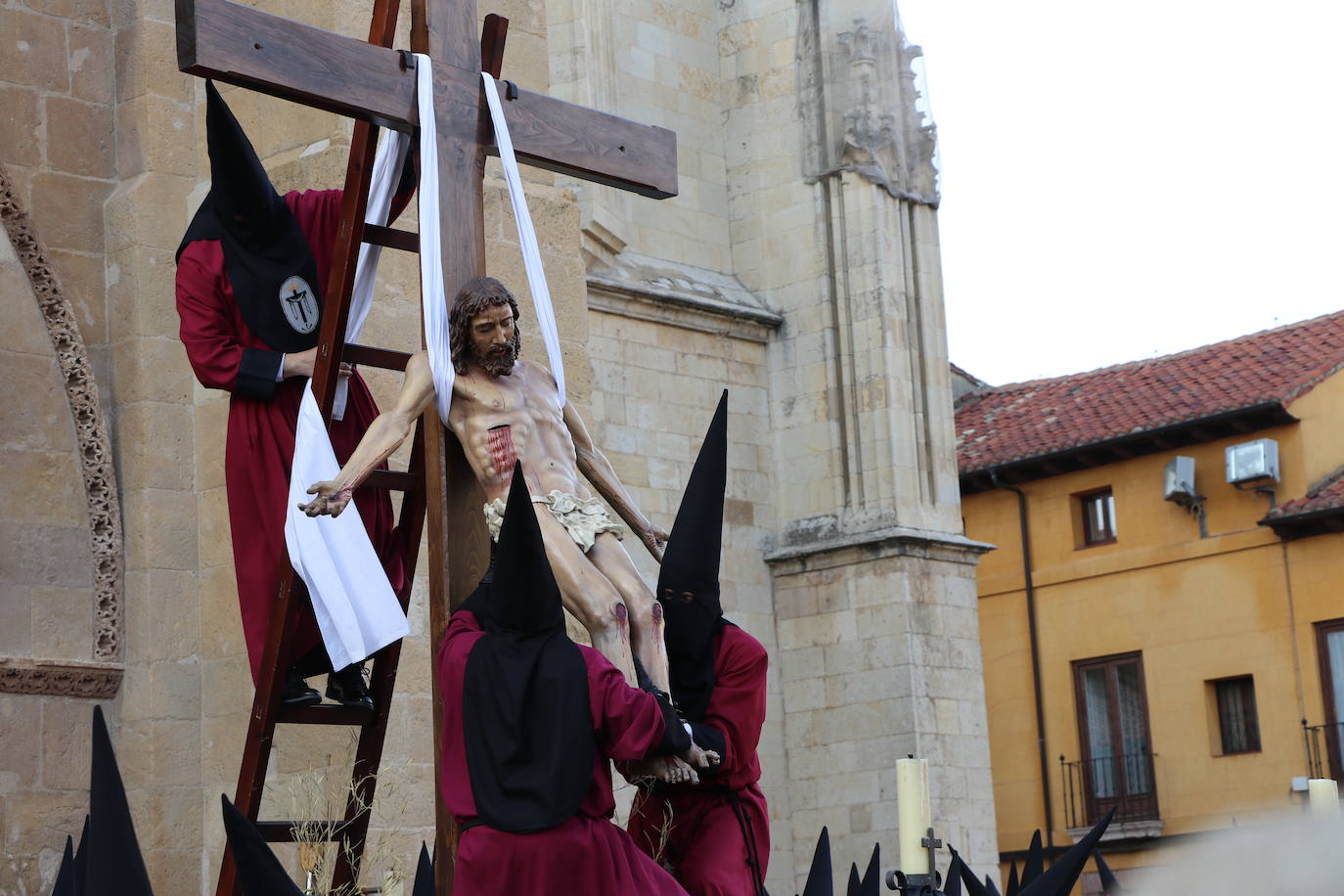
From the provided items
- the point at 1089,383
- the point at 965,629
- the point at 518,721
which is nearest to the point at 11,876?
the point at 518,721

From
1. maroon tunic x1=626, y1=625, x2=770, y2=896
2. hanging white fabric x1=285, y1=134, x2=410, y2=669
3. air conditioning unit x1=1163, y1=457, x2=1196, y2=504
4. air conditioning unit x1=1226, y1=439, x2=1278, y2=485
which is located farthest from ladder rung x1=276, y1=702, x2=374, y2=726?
air conditioning unit x1=1163, y1=457, x2=1196, y2=504

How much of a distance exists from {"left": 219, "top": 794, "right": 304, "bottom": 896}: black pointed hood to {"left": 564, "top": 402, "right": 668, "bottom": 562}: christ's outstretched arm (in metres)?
1.71

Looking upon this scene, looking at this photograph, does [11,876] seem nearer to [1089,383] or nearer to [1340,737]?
[1340,737]

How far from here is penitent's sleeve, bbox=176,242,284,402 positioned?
17.1 feet

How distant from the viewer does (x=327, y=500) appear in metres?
4.29

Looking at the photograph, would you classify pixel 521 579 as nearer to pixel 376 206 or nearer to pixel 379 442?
pixel 379 442

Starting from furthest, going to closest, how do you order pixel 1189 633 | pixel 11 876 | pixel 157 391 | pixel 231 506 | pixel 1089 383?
pixel 1089 383 < pixel 1189 633 < pixel 157 391 < pixel 11 876 < pixel 231 506

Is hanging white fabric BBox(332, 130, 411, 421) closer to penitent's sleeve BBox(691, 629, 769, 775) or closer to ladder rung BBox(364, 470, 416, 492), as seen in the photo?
ladder rung BBox(364, 470, 416, 492)

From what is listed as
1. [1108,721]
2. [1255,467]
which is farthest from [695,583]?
[1108,721]

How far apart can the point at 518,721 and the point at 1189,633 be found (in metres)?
22.4

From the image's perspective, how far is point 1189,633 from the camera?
25.0m

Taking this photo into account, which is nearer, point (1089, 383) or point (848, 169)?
point (848, 169)

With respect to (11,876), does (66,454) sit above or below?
above

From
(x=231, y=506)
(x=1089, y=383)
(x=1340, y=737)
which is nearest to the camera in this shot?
(x=231, y=506)
